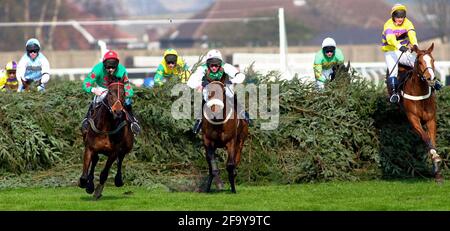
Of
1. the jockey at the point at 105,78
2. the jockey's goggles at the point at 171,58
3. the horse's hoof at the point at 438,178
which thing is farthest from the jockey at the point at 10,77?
the horse's hoof at the point at 438,178

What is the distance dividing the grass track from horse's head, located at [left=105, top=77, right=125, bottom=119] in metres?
1.21

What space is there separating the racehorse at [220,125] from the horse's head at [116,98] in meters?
1.28

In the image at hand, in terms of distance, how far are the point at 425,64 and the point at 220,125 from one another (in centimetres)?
315

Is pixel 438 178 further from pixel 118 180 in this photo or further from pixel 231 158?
pixel 118 180

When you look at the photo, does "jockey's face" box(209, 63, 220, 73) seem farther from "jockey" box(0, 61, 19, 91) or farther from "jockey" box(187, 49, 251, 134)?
"jockey" box(0, 61, 19, 91)

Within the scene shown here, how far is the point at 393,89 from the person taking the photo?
16656 mm

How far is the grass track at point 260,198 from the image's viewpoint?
13508mm

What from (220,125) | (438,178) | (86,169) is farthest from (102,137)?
(438,178)

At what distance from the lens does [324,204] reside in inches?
544

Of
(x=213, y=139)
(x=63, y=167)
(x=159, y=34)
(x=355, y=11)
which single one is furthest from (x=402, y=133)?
(x=159, y=34)

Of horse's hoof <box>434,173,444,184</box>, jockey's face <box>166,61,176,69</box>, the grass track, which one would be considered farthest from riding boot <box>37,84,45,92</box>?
horse's hoof <box>434,173,444,184</box>

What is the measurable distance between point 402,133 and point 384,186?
6.09ft

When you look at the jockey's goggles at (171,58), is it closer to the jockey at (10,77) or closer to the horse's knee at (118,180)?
the horse's knee at (118,180)
